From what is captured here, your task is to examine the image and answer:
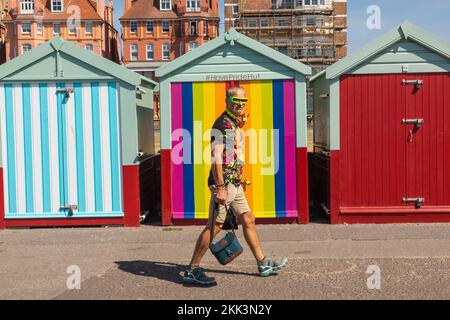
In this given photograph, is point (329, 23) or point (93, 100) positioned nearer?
point (93, 100)

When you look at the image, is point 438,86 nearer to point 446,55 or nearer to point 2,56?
point 446,55

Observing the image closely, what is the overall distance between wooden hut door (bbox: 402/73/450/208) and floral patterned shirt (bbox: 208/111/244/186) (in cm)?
401

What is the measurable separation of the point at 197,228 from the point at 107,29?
6732cm

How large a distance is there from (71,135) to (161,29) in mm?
65902

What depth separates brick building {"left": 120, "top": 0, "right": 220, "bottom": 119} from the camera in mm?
72375

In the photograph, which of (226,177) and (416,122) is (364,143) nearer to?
(416,122)

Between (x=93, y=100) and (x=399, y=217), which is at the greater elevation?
(x=93, y=100)

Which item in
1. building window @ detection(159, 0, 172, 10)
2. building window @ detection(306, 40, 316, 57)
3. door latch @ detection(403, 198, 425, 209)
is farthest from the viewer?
building window @ detection(159, 0, 172, 10)

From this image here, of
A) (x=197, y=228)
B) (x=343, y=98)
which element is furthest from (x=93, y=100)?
(x=343, y=98)

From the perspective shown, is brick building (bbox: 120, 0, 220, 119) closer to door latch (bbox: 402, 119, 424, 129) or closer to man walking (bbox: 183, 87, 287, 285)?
door latch (bbox: 402, 119, 424, 129)

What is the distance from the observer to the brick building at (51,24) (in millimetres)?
70250

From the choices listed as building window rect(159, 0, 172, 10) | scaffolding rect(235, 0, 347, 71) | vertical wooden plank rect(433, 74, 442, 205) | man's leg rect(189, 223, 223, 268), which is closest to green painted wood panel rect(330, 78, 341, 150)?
vertical wooden plank rect(433, 74, 442, 205)
